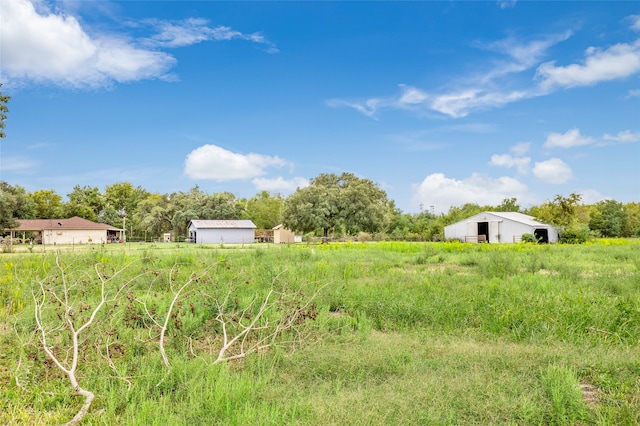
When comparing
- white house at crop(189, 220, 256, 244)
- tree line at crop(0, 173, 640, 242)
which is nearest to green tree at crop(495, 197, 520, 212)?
tree line at crop(0, 173, 640, 242)

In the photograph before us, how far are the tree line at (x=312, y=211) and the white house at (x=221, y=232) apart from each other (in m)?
5.16

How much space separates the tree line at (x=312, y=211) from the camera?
1756 inches

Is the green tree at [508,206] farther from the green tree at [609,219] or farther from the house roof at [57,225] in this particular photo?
the house roof at [57,225]

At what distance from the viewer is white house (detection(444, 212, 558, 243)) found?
38031 mm

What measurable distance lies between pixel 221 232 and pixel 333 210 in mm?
16904

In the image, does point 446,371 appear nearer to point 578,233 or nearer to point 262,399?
point 262,399

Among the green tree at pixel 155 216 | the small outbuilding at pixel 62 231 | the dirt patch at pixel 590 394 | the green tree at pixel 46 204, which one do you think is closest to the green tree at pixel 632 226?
the dirt patch at pixel 590 394

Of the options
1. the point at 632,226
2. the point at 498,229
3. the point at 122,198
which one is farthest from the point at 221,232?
the point at 632,226

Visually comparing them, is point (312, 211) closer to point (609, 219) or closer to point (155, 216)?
point (155, 216)

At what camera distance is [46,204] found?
219 feet

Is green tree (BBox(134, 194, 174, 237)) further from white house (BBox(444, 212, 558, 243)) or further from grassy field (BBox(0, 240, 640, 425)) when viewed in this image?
grassy field (BBox(0, 240, 640, 425))

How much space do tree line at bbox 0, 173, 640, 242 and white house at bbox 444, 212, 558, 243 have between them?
1228 millimetres

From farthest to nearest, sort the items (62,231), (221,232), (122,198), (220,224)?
(122,198) → (220,224) → (221,232) → (62,231)

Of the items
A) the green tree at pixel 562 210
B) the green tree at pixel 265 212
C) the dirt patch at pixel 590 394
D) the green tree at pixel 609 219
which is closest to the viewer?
the dirt patch at pixel 590 394
